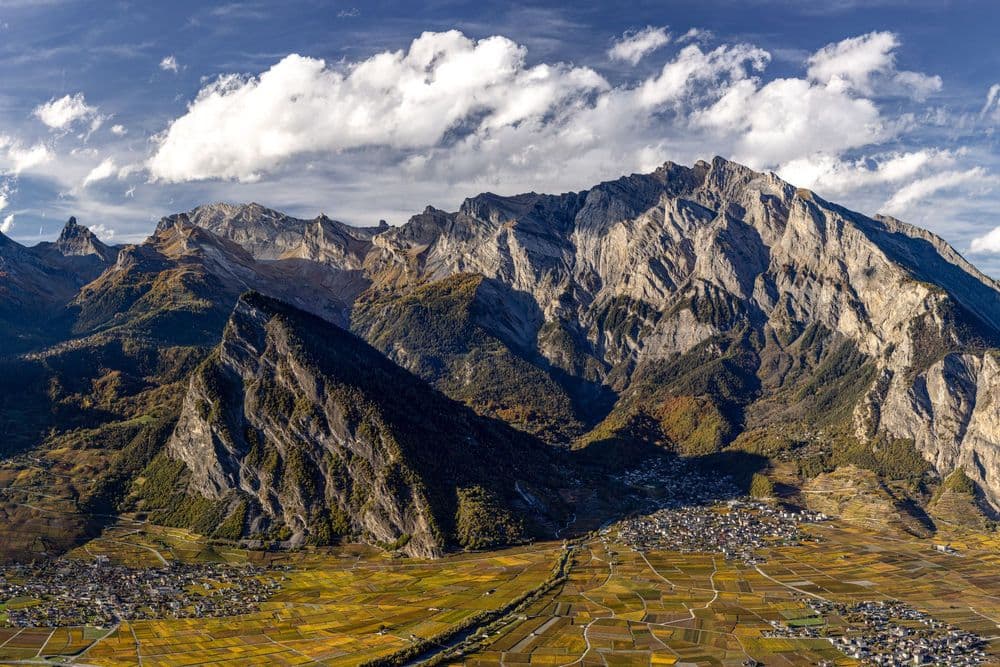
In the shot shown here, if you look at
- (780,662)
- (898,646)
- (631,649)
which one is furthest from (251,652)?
(898,646)

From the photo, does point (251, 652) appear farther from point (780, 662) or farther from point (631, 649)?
point (780, 662)

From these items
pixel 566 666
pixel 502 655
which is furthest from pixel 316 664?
pixel 566 666

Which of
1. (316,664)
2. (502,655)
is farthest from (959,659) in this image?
(316,664)

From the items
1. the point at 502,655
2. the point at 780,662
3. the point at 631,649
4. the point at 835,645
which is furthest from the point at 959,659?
the point at 502,655

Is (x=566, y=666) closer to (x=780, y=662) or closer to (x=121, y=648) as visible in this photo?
(x=780, y=662)

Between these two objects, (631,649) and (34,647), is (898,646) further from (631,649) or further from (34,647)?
(34,647)
